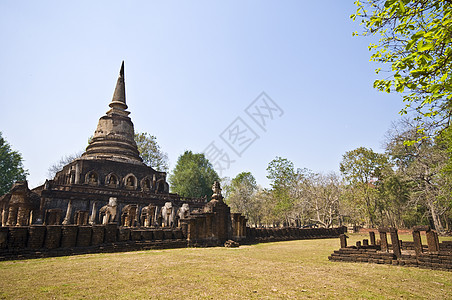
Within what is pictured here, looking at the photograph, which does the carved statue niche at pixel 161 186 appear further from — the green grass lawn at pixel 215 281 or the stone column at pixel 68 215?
the green grass lawn at pixel 215 281

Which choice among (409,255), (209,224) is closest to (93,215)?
(209,224)

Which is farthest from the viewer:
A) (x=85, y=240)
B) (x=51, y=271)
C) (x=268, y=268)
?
(x=85, y=240)

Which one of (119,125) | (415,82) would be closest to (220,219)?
(415,82)

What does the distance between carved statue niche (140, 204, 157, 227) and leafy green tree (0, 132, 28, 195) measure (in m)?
23.1

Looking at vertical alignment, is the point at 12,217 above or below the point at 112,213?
below

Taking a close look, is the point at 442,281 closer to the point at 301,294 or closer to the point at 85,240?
the point at 301,294

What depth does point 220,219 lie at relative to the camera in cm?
1666

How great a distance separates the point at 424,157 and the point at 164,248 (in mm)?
25865

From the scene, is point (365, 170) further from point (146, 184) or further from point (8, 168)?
point (8, 168)

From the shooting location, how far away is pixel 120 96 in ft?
112

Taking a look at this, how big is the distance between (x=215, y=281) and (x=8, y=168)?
41.2 m

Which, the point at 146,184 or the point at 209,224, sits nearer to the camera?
the point at 209,224

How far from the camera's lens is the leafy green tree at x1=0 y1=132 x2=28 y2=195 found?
3500 centimetres

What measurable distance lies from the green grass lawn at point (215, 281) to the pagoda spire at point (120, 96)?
2711 cm
